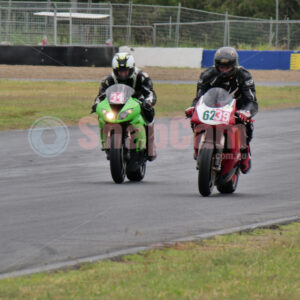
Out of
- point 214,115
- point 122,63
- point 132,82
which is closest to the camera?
point 214,115

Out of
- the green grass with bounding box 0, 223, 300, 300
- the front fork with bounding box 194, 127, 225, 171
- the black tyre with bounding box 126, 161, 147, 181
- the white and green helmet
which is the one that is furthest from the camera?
the black tyre with bounding box 126, 161, 147, 181

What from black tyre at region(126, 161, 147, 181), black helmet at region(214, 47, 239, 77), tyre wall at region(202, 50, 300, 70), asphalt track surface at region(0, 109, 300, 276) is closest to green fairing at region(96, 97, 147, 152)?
black tyre at region(126, 161, 147, 181)

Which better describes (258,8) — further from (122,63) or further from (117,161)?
(117,161)

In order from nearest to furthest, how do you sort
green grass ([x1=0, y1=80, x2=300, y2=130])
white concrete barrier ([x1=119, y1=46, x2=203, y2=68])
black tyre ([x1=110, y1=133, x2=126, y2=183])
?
1. black tyre ([x1=110, y1=133, x2=126, y2=183])
2. green grass ([x1=0, y1=80, x2=300, y2=130])
3. white concrete barrier ([x1=119, y1=46, x2=203, y2=68])

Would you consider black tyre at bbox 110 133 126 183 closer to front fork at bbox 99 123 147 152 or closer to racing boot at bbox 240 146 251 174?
front fork at bbox 99 123 147 152

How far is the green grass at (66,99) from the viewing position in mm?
19922

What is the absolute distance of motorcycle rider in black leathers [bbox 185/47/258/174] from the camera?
912 cm

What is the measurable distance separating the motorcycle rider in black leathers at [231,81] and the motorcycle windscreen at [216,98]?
0.83ft

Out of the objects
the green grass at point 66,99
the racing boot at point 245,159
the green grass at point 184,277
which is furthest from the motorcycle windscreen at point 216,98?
the green grass at point 66,99

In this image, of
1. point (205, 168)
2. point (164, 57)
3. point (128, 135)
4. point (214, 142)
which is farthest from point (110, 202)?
point (164, 57)

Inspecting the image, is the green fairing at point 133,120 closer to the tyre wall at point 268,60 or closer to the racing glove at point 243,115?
the racing glove at point 243,115

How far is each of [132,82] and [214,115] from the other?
1910mm

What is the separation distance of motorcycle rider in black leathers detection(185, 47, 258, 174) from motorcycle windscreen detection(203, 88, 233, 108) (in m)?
0.25

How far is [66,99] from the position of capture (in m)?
24.1
